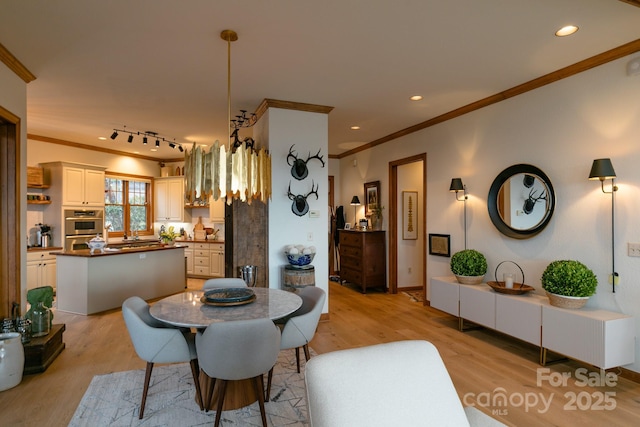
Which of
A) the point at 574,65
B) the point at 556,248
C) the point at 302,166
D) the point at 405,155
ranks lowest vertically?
the point at 556,248

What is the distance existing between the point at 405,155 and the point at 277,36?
3.42 metres

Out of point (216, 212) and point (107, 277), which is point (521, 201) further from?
point (216, 212)

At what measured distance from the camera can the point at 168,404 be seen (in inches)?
99.6

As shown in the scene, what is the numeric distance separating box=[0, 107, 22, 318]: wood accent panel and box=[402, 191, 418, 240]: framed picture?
5169 mm

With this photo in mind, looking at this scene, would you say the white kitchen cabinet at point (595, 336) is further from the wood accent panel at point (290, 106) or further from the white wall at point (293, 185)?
the wood accent panel at point (290, 106)

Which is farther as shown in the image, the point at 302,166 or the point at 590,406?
the point at 302,166

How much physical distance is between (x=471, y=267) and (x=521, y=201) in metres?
0.90

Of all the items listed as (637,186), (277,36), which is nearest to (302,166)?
(277,36)

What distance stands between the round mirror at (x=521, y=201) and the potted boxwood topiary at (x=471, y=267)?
0.41 metres

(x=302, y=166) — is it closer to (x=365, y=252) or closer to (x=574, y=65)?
(x=365, y=252)

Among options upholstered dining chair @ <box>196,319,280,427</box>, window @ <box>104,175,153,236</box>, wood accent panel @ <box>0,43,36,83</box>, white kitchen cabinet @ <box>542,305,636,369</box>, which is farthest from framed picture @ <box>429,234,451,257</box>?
window @ <box>104,175,153,236</box>

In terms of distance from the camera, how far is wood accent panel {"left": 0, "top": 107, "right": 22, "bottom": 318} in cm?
322

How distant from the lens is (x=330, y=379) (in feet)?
3.85

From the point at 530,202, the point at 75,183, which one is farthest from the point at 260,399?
the point at 75,183
